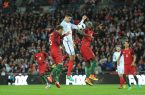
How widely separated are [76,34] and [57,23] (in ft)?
14.9

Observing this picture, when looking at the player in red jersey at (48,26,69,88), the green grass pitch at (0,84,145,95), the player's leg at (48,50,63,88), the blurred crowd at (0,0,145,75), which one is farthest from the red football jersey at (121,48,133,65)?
the blurred crowd at (0,0,145,75)

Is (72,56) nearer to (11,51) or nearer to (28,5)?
(11,51)

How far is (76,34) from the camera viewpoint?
32.9 metres

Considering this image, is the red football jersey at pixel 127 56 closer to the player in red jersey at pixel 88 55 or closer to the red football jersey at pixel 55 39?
the player in red jersey at pixel 88 55

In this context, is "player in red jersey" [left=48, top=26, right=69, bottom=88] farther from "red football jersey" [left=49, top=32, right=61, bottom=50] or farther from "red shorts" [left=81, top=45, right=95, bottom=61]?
"red shorts" [left=81, top=45, right=95, bottom=61]

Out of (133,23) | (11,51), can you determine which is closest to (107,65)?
(133,23)

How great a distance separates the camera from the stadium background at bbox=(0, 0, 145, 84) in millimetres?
32500

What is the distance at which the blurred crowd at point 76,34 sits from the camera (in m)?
32.3

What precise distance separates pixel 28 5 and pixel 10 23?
2.31 metres

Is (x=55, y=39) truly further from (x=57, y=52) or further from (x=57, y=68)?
(x=57, y=68)

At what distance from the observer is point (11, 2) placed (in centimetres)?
4078

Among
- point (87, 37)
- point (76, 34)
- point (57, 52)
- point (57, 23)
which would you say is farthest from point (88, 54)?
point (57, 23)

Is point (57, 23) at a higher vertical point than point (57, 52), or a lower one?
higher

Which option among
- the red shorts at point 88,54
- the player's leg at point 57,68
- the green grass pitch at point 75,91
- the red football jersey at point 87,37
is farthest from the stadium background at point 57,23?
the player's leg at point 57,68
